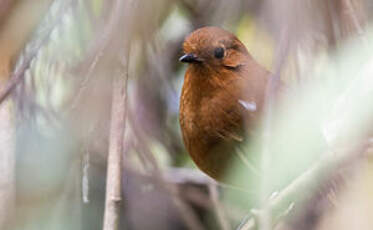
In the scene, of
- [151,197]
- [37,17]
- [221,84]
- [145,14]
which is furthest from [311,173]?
[151,197]

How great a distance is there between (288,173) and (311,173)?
86cm

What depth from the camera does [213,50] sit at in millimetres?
2934

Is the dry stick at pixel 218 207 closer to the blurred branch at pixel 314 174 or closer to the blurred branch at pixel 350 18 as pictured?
the blurred branch at pixel 350 18

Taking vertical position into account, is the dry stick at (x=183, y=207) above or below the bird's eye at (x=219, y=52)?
below

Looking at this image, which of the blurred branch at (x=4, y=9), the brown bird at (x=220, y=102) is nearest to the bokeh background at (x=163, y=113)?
the blurred branch at (x=4, y=9)

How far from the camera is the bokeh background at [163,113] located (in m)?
1.93

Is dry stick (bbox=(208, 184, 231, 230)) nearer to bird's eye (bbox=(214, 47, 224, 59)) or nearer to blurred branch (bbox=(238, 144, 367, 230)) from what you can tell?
bird's eye (bbox=(214, 47, 224, 59))

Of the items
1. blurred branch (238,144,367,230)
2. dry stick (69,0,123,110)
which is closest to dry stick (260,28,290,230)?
blurred branch (238,144,367,230)

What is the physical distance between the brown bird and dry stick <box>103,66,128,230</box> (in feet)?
2.71

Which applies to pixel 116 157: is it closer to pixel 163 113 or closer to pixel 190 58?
pixel 190 58

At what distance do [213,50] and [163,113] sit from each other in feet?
3.25

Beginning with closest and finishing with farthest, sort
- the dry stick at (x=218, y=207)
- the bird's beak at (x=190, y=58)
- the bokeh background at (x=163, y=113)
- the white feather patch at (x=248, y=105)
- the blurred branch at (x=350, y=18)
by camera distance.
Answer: the bokeh background at (x=163, y=113), the blurred branch at (x=350, y=18), the bird's beak at (x=190, y=58), the white feather patch at (x=248, y=105), the dry stick at (x=218, y=207)

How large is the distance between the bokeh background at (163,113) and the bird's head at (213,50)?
0.60ft

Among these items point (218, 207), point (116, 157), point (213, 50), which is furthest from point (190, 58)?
point (218, 207)
